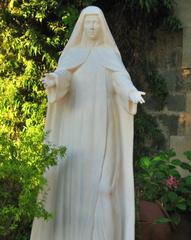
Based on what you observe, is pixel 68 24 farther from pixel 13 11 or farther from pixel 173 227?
pixel 173 227

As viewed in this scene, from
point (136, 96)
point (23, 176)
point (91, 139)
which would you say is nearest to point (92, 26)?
point (136, 96)

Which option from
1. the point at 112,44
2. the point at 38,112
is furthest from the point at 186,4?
the point at 112,44

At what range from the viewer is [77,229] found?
12.3 ft

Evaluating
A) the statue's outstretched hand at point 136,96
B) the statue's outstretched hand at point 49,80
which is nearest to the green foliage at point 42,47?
the statue's outstretched hand at point 49,80

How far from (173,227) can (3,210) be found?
1608 mm

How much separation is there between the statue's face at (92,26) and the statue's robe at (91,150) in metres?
0.12

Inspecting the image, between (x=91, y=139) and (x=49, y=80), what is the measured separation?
1.52 ft

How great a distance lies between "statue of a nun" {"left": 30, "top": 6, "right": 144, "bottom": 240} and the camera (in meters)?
3.74

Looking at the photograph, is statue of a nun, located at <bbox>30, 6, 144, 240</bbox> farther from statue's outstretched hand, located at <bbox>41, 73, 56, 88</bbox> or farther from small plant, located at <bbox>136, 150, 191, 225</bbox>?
small plant, located at <bbox>136, 150, 191, 225</bbox>

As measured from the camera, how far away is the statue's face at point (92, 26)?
3.98 metres

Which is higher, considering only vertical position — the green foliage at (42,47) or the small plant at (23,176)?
the green foliage at (42,47)

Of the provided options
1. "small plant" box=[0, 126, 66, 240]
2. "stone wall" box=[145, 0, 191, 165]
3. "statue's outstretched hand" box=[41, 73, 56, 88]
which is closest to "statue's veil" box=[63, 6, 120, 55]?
"statue's outstretched hand" box=[41, 73, 56, 88]

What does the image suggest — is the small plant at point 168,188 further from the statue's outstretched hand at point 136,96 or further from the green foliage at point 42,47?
the green foliage at point 42,47

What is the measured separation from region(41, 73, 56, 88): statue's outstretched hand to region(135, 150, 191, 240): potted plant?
124 centimetres
